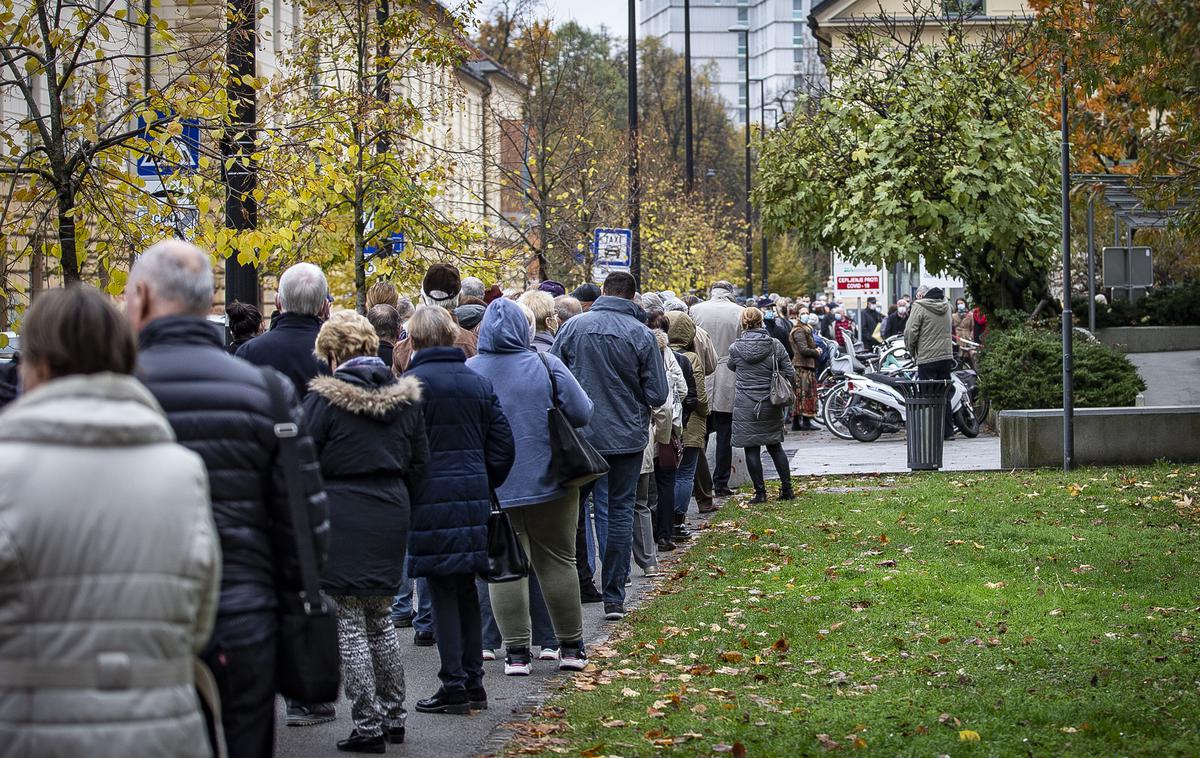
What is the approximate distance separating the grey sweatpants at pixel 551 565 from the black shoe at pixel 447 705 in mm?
878

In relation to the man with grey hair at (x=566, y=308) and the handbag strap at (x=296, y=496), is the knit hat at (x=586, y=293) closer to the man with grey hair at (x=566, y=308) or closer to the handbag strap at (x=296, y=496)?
the man with grey hair at (x=566, y=308)

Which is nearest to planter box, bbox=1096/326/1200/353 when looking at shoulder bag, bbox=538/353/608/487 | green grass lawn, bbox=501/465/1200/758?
green grass lawn, bbox=501/465/1200/758

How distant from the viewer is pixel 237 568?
14.3 feet

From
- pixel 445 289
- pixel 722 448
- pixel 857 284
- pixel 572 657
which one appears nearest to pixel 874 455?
pixel 722 448

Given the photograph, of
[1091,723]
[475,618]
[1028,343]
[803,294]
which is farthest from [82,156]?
[803,294]

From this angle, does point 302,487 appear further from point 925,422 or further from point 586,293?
point 925,422

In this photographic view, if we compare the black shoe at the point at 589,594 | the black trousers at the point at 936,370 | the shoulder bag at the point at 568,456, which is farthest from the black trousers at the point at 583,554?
the black trousers at the point at 936,370

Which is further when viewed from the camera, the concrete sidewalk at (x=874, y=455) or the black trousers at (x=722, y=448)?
the concrete sidewalk at (x=874, y=455)

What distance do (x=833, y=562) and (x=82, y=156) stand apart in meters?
6.37

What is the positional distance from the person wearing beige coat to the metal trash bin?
14.9 m

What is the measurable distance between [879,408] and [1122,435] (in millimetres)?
5459

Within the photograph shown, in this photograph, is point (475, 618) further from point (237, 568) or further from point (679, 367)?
point (679, 367)

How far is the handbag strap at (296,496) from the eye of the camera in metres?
4.43

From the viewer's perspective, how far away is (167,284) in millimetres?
4297
